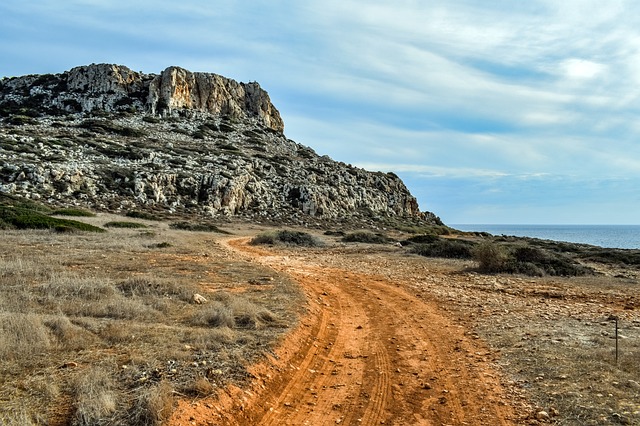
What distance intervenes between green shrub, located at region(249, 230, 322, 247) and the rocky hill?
20331 mm

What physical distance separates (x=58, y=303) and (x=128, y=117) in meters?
78.1

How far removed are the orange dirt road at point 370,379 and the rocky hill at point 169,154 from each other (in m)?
40.8

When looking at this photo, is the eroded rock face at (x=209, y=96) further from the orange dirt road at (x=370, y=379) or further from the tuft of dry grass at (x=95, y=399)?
the tuft of dry grass at (x=95, y=399)

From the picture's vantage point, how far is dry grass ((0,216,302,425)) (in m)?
4.88

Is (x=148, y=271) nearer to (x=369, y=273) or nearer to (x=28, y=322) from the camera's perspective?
(x=28, y=322)

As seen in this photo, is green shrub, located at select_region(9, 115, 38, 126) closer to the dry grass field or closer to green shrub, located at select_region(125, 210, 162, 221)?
green shrub, located at select_region(125, 210, 162, 221)

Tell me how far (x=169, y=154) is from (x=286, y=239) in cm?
3681

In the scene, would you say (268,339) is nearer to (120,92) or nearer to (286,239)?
(286,239)

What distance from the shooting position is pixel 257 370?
652cm

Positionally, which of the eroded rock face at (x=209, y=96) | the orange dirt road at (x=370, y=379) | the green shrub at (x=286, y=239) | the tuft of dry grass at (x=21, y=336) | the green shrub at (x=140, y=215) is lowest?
the orange dirt road at (x=370, y=379)

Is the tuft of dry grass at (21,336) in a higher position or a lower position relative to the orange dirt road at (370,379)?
higher

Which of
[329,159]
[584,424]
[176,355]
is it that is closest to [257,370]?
[176,355]

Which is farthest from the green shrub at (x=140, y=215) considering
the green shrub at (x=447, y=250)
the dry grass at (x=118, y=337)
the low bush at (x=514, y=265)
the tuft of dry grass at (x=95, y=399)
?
the tuft of dry grass at (x=95, y=399)

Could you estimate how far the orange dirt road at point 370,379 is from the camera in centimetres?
545
